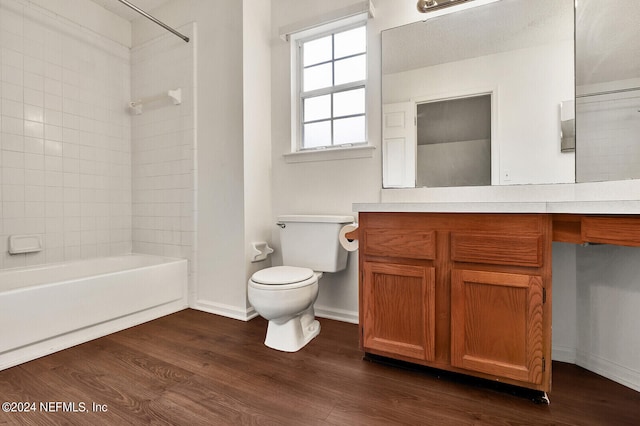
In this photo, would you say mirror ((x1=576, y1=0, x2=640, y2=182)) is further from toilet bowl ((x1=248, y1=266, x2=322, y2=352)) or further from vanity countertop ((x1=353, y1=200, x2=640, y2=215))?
toilet bowl ((x1=248, y1=266, x2=322, y2=352))

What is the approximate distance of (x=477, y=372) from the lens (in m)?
1.28

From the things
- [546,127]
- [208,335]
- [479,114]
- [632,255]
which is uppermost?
[479,114]

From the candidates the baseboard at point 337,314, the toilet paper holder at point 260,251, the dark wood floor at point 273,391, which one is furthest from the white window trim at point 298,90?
the dark wood floor at point 273,391

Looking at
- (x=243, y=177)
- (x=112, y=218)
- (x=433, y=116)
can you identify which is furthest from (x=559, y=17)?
(x=112, y=218)

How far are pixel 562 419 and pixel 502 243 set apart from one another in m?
0.66

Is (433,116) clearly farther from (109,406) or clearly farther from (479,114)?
(109,406)

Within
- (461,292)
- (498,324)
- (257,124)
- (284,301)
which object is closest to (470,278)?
(461,292)

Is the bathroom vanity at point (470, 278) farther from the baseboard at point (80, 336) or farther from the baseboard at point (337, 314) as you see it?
the baseboard at point (80, 336)

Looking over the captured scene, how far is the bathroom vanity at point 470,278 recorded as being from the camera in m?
1.17

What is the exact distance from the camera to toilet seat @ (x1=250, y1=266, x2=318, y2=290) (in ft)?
5.29

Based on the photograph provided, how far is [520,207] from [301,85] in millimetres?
1811

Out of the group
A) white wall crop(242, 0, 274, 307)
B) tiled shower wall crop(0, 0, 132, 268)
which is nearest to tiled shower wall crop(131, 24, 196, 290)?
tiled shower wall crop(0, 0, 132, 268)

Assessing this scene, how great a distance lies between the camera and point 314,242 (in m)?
2.00

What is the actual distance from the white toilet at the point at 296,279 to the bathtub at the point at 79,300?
3.20 feet
